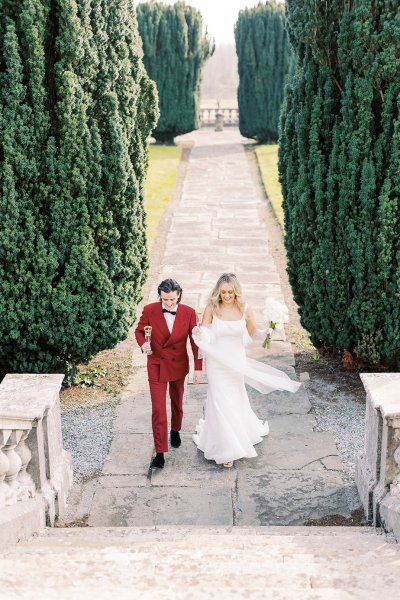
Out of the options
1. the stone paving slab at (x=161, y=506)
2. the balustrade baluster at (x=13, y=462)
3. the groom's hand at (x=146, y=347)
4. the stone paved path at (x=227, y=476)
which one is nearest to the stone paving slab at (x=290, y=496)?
the stone paved path at (x=227, y=476)

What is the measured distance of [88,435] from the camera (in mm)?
7332

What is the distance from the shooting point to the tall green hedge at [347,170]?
7359 millimetres

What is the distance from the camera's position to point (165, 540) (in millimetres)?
4902

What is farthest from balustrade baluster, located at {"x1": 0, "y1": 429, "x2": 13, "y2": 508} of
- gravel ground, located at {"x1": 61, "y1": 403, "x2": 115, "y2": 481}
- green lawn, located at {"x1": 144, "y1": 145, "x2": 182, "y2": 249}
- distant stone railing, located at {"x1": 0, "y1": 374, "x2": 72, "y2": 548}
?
green lawn, located at {"x1": 144, "y1": 145, "x2": 182, "y2": 249}

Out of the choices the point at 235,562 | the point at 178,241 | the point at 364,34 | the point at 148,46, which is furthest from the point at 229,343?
the point at 148,46

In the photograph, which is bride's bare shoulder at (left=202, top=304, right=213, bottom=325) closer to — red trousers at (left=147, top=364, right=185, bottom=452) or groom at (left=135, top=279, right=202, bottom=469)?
groom at (left=135, top=279, right=202, bottom=469)

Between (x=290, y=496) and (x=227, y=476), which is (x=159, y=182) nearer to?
(x=227, y=476)

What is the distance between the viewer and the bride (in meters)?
6.57

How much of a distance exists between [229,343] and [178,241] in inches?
345

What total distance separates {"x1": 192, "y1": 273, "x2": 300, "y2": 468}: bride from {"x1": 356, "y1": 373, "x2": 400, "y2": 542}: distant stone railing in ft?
3.81

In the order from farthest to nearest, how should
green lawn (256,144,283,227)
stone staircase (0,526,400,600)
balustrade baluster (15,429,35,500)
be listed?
green lawn (256,144,283,227) → balustrade baluster (15,429,35,500) → stone staircase (0,526,400,600)

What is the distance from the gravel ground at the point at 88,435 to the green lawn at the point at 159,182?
286 inches

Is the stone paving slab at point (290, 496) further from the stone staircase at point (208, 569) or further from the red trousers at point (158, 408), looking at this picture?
the stone staircase at point (208, 569)

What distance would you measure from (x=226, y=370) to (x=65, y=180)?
92.6 inches
